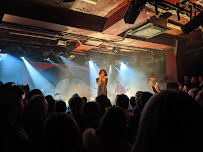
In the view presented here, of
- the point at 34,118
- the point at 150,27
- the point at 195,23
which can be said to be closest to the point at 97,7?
the point at 150,27

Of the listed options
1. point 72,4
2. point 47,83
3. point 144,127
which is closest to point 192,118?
point 144,127

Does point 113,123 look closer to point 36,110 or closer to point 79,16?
point 36,110

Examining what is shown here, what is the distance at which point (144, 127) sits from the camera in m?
0.65

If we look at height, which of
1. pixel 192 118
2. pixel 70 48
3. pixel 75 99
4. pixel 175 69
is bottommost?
pixel 75 99

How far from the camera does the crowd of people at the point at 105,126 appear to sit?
59 cm

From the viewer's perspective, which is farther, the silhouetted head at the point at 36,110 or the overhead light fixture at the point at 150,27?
the overhead light fixture at the point at 150,27

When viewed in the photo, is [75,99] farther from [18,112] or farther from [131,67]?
[131,67]

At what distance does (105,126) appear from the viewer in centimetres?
161

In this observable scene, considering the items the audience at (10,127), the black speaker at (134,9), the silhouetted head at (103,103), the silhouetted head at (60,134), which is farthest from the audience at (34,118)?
the black speaker at (134,9)

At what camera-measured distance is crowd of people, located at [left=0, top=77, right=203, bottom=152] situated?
585 mm

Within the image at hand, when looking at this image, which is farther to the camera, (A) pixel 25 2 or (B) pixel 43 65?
(B) pixel 43 65

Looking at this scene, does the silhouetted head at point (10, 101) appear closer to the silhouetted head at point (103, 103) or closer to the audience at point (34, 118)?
the audience at point (34, 118)

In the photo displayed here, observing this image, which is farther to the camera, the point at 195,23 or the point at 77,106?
the point at 195,23

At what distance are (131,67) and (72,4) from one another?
8.07 m
